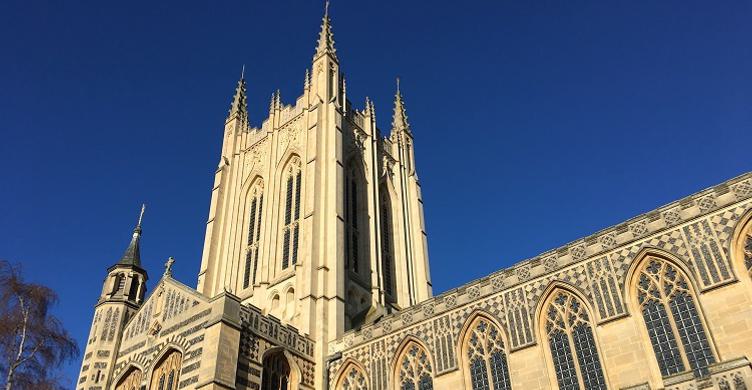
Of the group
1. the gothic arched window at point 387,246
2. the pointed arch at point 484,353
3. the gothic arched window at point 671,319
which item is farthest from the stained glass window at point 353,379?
the gothic arched window at point 671,319

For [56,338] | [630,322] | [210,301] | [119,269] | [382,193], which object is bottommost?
[630,322]

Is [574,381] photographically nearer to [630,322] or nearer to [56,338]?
[630,322]

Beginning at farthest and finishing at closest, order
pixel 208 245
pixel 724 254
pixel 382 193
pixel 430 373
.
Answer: pixel 382 193 < pixel 208 245 < pixel 430 373 < pixel 724 254

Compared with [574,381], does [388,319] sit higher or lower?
higher

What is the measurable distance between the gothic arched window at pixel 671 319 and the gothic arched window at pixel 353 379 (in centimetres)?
1172

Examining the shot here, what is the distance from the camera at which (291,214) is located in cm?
3728

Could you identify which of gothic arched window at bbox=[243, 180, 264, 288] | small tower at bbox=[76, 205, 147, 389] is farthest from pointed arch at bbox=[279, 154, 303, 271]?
small tower at bbox=[76, 205, 147, 389]

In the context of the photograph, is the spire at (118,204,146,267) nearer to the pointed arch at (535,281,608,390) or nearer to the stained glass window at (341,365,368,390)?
the stained glass window at (341,365,368,390)

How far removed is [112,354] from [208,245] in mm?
12364

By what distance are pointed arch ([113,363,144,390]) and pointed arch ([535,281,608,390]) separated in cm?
1753

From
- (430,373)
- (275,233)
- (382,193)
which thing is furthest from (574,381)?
(382,193)

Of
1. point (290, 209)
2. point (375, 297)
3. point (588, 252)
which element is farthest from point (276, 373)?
point (290, 209)

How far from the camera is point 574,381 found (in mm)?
19531

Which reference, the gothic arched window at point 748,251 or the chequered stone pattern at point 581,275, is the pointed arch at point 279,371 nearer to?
the chequered stone pattern at point 581,275
